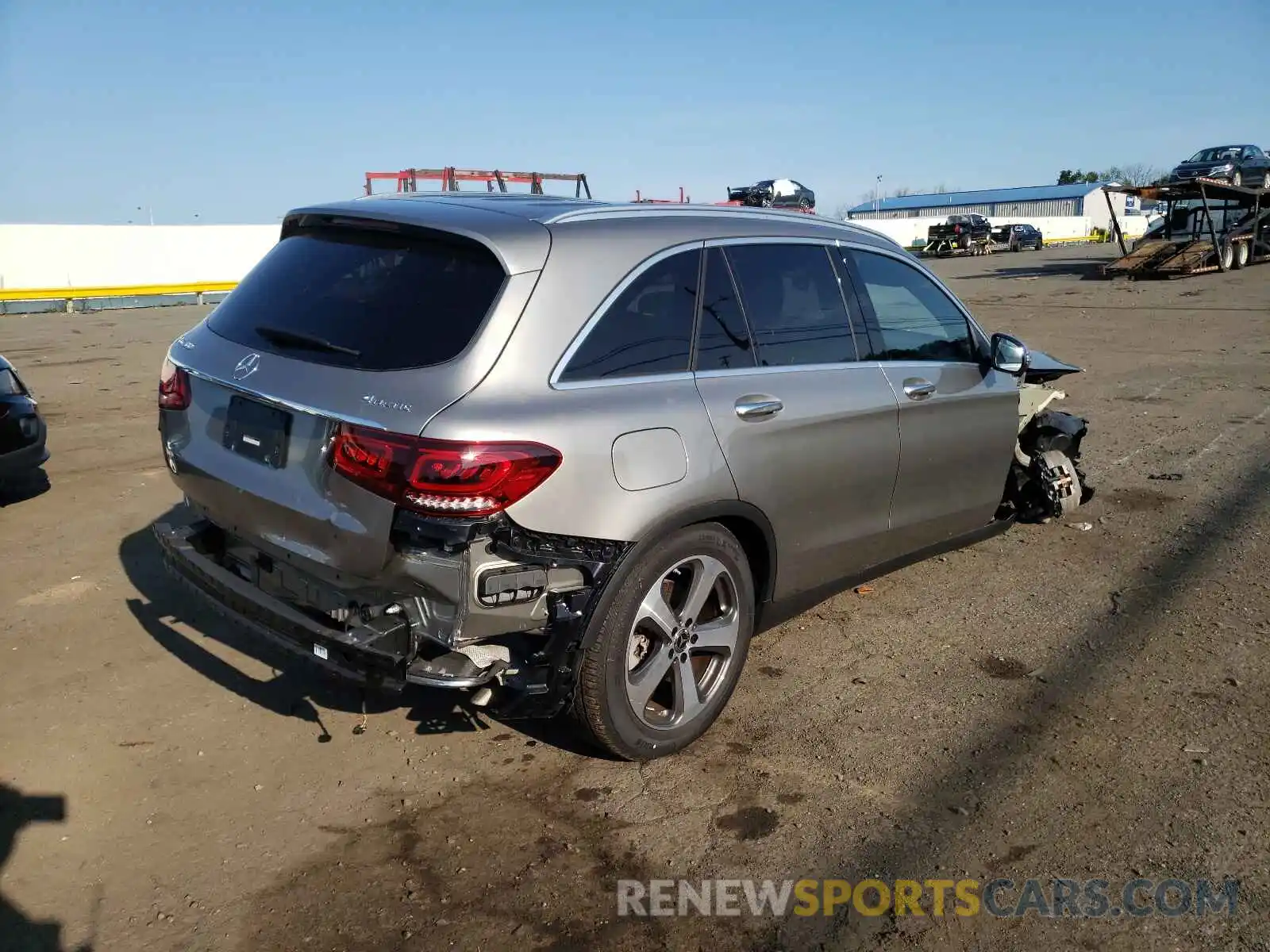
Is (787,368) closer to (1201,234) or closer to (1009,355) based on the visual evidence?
(1009,355)

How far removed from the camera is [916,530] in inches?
180

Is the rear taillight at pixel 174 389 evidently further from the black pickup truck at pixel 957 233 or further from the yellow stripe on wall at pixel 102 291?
the black pickup truck at pixel 957 233

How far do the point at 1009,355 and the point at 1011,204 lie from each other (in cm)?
9914

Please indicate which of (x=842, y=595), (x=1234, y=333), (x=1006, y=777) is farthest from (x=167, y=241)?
(x=1006, y=777)

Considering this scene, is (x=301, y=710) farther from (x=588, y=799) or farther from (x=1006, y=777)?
(x=1006, y=777)

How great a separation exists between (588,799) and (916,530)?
2.09 meters

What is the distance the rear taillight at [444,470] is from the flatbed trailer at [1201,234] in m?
23.8

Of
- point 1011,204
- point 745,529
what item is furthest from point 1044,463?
point 1011,204

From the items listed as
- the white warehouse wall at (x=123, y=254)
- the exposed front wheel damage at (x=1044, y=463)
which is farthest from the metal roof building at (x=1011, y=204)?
→ the exposed front wheel damage at (x=1044, y=463)

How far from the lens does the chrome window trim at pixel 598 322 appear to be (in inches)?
123

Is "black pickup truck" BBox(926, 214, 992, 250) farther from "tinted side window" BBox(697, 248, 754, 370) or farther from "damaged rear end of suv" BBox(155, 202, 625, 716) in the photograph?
"damaged rear end of suv" BBox(155, 202, 625, 716)

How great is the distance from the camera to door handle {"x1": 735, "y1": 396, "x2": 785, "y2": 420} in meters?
3.57

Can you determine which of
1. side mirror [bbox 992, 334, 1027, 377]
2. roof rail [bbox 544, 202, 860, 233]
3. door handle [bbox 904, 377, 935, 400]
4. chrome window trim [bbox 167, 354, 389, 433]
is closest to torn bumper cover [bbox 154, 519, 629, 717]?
chrome window trim [bbox 167, 354, 389, 433]

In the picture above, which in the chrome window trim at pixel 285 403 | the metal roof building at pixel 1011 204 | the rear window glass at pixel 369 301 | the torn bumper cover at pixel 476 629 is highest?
the metal roof building at pixel 1011 204
